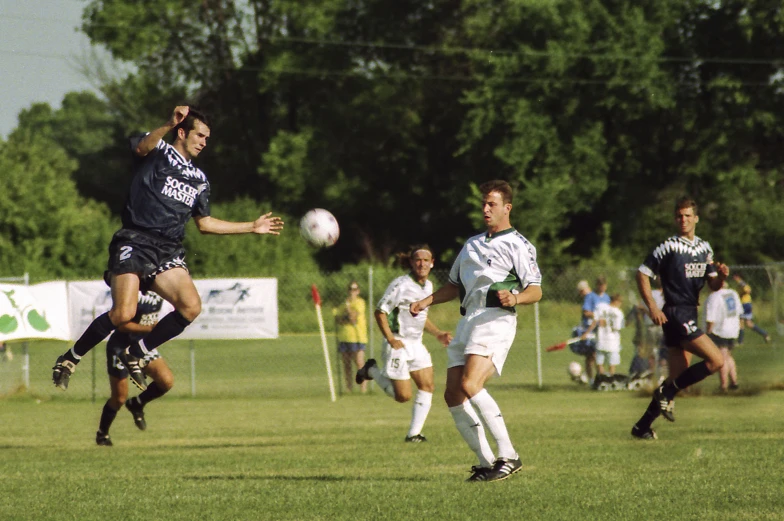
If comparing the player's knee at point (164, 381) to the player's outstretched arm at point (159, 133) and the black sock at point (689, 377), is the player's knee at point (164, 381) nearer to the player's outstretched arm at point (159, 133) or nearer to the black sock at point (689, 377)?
the player's outstretched arm at point (159, 133)

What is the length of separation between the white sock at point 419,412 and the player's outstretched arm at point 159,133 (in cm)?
440

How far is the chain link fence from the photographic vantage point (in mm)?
22500

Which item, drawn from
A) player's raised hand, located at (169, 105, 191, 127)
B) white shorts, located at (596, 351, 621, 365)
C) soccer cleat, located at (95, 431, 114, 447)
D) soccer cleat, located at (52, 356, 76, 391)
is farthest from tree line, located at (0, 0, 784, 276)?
player's raised hand, located at (169, 105, 191, 127)

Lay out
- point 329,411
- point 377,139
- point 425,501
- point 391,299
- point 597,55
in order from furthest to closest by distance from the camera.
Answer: point 377,139 → point 597,55 → point 329,411 → point 391,299 → point 425,501

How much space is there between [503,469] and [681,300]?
392 cm

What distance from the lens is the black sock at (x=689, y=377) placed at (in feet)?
38.0

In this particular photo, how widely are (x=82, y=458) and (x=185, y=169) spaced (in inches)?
130

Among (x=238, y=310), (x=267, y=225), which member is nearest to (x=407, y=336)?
(x=267, y=225)

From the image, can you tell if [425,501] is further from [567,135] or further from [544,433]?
[567,135]

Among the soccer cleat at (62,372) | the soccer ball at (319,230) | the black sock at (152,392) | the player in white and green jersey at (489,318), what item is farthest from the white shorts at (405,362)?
the player in white and green jersey at (489,318)

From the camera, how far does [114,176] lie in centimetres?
6284

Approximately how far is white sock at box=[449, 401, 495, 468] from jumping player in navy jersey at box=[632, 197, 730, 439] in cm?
331

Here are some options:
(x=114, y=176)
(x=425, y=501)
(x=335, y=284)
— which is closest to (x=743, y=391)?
(x=425, y=501)

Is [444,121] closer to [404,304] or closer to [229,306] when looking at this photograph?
[229,306]
